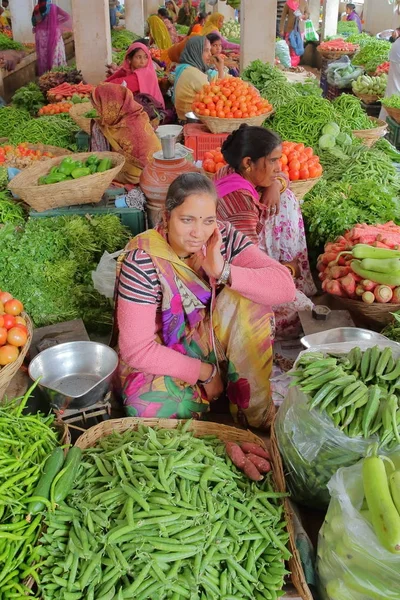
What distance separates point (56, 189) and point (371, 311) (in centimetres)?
240

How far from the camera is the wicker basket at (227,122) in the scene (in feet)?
18.0

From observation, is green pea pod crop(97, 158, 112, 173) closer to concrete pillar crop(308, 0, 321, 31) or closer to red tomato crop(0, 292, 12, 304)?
red tomato crop(0, 292, 12, 304)

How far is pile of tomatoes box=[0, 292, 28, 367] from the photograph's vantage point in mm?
2404

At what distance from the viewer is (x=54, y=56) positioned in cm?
1055

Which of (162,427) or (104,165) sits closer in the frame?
(162,427)

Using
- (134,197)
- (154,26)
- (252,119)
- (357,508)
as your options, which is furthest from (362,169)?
(154,26)

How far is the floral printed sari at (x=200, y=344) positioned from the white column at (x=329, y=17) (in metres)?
16.1

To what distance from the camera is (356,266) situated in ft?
10.7

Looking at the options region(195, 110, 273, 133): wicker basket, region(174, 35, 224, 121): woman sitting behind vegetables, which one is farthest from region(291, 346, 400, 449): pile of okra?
region(174, 35, 224, 121): woman sitting behind vegetables

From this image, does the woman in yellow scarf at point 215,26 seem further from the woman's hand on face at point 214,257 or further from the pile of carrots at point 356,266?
the woman's hand on face at point 214,257

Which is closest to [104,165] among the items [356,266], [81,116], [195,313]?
[195,313]

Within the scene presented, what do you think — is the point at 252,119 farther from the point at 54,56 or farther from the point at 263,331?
the point at 54,56

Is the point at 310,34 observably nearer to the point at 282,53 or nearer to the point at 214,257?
the point at 282,53

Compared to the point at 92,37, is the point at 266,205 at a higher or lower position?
lower
